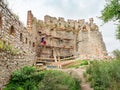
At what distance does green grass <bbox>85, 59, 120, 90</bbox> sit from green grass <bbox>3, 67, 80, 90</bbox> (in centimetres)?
143

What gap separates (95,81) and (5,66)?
6263 mm

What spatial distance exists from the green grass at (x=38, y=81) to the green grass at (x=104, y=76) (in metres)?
1.43

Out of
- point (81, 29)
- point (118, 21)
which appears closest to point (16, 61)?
point (118, 21)

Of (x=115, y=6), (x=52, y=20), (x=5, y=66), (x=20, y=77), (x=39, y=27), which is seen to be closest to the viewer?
(x=5, y=66)

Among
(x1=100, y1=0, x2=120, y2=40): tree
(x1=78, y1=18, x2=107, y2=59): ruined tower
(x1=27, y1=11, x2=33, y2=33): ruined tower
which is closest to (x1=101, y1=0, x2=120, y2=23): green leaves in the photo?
(x1=100, y1=0, x2=120, y2=40): tree

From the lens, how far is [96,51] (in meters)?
36.0

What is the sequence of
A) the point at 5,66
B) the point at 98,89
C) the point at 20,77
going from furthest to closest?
the point at 98,89, the point at 20,77, the point at 5,66

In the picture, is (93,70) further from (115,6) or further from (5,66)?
(5,66)

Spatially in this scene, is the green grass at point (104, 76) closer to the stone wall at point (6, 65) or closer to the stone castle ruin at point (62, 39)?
the stone wall at point (6, 65)

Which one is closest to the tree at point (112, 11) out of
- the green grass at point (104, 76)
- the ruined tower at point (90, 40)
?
the green grass at point (104, 76)

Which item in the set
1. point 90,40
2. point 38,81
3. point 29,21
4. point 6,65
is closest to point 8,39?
point 6,65

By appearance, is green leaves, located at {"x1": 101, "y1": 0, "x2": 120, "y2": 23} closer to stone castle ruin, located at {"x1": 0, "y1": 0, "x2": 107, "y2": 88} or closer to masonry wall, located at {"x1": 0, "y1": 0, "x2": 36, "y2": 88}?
masonry wall, located at {"x1": 0, "y1": 0, "x2": 36, "y2": 88}

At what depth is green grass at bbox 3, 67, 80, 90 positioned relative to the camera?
12578 mm

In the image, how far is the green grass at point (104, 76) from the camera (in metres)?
14.5
